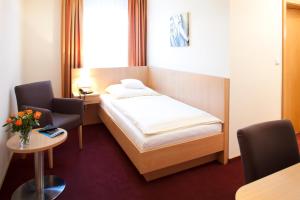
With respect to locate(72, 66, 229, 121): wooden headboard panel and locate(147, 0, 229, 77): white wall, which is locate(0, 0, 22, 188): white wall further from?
locate(147, 0, 229, 77): white wall

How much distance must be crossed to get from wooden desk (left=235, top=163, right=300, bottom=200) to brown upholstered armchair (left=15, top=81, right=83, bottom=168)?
229cm

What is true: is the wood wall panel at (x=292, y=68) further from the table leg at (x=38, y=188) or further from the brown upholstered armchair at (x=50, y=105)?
the table leg at (x=38, y=188)

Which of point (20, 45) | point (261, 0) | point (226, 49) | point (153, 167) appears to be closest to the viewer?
point (153, 167)

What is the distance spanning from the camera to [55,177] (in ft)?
8.05

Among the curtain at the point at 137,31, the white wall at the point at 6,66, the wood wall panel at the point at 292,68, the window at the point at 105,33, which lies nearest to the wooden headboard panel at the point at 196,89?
the curtain at the point at 137,31

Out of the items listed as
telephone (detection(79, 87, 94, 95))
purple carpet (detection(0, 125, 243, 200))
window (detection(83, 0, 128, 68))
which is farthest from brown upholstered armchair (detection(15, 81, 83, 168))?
window (detection(83, 0, 128, 68))

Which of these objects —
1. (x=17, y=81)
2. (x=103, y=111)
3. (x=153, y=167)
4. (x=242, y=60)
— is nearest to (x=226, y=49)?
(x=242, y=60)

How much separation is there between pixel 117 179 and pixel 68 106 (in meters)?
1.35

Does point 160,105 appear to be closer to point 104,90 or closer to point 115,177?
point 115,177

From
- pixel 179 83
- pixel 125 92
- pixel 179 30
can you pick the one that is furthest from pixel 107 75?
pixel 179 30

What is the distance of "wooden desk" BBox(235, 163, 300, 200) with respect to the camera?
0.95m

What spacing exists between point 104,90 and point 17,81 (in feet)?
4.80

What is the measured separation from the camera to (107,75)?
14.2 ft

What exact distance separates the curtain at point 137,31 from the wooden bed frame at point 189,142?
0.94 meters
